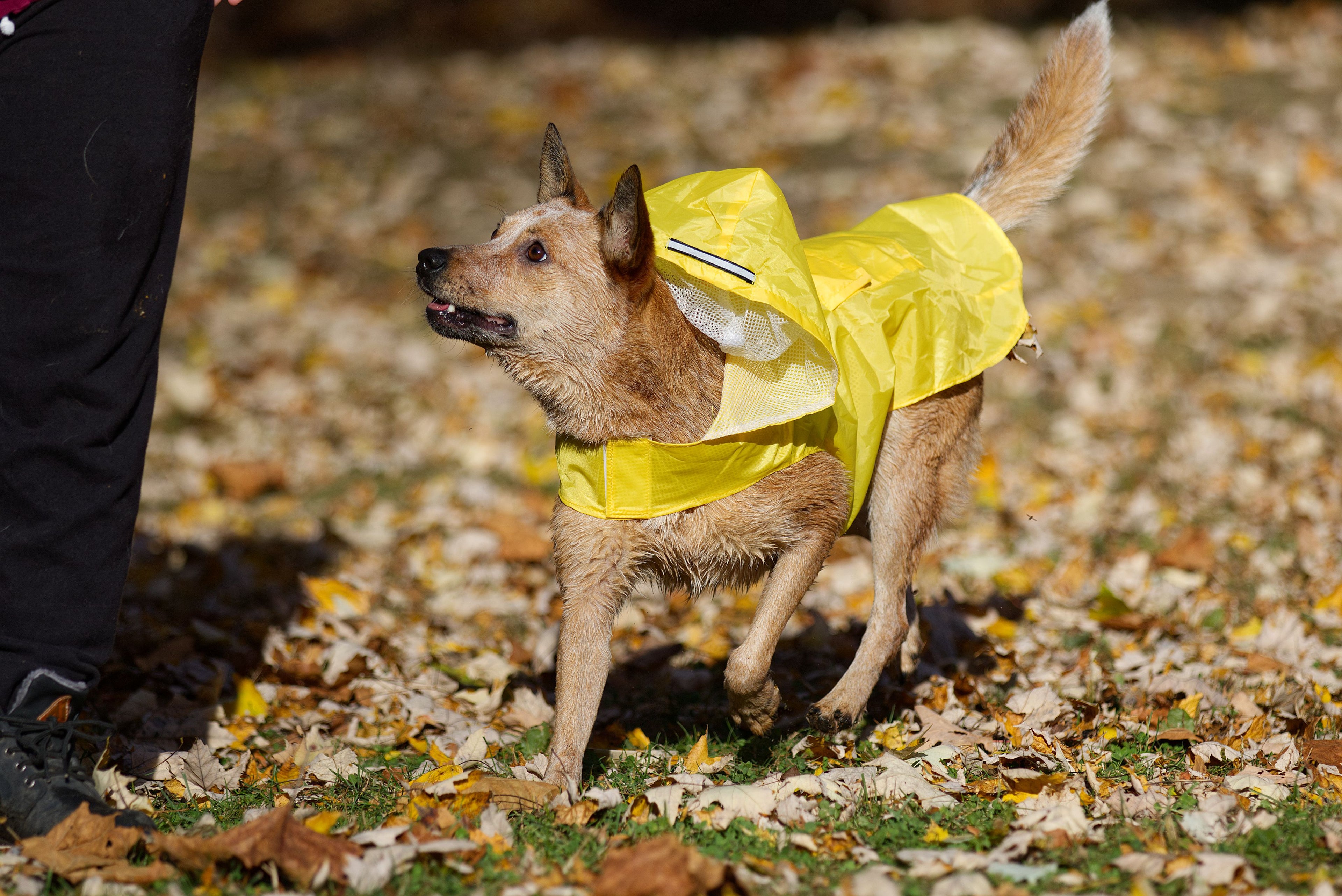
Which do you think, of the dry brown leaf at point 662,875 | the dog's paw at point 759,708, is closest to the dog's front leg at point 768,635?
the dog's paw at point 759,708

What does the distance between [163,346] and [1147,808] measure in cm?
834

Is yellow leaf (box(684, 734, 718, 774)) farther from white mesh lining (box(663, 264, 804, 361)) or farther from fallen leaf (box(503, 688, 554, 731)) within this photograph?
white mesh lining (box(663, 264, 804, 361))

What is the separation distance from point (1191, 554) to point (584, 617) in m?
3.37

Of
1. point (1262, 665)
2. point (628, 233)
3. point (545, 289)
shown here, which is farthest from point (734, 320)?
point (1262, 665)

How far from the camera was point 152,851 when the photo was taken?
2.83 meters

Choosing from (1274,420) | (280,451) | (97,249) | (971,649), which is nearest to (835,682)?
(971,649)

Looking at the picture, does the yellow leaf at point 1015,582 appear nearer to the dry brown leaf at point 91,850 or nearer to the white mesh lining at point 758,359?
the white mesh lining at point 758,359

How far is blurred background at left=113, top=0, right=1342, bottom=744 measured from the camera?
16.9 feet

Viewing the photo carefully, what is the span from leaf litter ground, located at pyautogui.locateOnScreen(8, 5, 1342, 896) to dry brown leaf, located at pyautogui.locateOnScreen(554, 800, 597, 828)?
0.02 metres

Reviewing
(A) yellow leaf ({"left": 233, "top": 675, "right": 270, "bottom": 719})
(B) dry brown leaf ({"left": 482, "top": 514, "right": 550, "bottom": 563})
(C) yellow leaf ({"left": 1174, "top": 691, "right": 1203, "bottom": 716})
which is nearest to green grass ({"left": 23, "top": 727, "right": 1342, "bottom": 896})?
(C) yellow leaf ({"left": 1174, "top": 691, "right": 1203, "bottom": 716})

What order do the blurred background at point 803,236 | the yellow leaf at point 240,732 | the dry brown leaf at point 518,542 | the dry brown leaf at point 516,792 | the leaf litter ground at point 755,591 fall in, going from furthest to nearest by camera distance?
the dry brown leaf at point 518,542
the blurred background at point 803,236
the yellow leaf at point 240,732
the dry brown leaf at point 516,792
the leaf litter ground at point 755,591

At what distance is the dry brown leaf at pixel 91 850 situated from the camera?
2709mm

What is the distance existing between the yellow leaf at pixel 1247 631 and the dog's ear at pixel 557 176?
315cm

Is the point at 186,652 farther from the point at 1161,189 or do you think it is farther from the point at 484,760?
the point at 1161,189
